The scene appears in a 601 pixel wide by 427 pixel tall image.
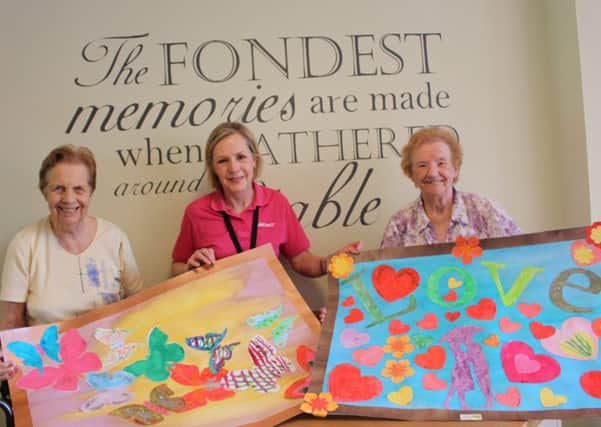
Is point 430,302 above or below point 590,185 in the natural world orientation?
below

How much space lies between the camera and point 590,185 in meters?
2.37

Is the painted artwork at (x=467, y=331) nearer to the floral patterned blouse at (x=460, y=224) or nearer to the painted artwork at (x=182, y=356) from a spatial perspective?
the painted artwork at (x=182, y=356)

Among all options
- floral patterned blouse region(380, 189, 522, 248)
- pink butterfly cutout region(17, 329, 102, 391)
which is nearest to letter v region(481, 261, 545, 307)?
floral patterned blouse region(380, 189, 522, 248)

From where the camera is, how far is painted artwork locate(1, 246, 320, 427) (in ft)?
4.93

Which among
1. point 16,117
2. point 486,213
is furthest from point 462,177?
point 16,117

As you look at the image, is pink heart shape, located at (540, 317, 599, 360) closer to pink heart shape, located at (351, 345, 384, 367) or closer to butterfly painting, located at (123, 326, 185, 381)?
pink heart shape, located at (351, 345, 384, 367)

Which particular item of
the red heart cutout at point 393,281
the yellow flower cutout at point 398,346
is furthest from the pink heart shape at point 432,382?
the red heart cutout at point 393,281

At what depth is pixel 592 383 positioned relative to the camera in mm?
1442

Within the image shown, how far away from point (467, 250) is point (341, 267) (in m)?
0.41

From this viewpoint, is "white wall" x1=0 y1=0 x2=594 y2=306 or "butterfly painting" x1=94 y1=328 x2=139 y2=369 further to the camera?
"white wall" x1=0 y1=0 x2=594 y2=306

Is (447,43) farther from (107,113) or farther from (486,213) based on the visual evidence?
(107,113)

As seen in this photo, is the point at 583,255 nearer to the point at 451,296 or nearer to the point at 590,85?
the point at 451,296

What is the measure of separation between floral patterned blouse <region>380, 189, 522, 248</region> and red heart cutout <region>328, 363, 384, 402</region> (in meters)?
0.73

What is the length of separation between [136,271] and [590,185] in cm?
189
